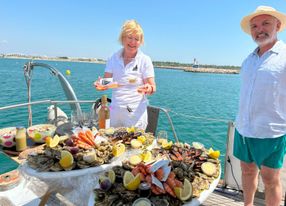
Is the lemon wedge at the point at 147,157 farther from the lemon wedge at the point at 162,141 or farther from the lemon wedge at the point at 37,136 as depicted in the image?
the lemon wedge at the point at 37,136

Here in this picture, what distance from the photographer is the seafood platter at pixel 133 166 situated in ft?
3.77

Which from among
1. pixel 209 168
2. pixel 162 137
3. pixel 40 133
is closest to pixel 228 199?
pixel 162 137

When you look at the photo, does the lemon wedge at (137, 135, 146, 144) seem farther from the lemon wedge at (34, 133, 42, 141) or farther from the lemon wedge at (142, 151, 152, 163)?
the lemon wedge at (34, 133, 42, 141)

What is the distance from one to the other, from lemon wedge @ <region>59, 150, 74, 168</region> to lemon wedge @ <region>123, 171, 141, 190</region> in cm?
40

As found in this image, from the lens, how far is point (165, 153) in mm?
1621

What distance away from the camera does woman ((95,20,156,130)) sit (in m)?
2.38

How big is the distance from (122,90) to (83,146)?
96 centimetres

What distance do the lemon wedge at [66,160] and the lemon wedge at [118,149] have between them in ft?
0.99

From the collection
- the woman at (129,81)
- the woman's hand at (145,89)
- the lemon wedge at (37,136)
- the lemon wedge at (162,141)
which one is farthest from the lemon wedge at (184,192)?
the lemon wedge at (37,136)

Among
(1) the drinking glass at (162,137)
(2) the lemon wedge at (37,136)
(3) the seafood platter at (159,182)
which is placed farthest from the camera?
(2) the lemon wedge at (37,136)

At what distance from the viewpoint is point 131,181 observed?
118 centimetres

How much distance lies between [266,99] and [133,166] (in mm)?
1095

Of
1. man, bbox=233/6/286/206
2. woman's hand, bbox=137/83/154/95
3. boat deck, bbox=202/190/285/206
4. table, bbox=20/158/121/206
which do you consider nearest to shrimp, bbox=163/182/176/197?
table, bbox=20/158/121/206

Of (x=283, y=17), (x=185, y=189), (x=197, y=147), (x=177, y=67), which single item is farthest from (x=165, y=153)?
(x=177, y=67)
